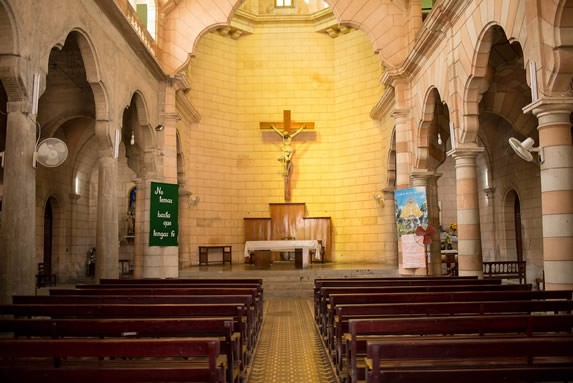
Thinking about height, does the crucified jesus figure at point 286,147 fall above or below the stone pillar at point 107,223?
above

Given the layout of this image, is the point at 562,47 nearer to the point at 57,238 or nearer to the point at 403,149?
the point at 403,149

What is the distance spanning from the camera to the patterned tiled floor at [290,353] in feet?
19.5

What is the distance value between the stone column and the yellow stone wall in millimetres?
12476

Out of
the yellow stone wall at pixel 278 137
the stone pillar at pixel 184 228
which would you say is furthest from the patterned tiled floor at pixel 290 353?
A: the yellow stone wall at pixel 278 137

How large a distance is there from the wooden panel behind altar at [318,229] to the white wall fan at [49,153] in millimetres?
13783

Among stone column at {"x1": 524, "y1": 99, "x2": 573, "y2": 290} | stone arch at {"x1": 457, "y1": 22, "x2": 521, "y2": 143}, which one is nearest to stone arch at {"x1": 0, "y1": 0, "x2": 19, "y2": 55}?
stone column at {"x1": 524, "y1": 99, "x2": 573, "y2": 290}

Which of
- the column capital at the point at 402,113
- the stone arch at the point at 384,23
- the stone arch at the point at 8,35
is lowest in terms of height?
the stone arch at the point at 8,35

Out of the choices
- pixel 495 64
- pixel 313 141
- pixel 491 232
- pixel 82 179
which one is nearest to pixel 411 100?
pixel 495 64

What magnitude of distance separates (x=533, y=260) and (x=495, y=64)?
6300 millimetres

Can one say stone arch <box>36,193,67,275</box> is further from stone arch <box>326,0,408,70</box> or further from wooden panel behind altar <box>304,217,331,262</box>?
stone arch <box>326,0,408,70</box>

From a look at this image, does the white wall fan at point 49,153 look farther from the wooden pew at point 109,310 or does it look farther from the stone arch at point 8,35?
the wooden pew at point 109,310

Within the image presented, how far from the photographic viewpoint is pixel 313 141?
22141 mm

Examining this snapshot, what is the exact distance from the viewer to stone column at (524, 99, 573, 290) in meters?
7.48

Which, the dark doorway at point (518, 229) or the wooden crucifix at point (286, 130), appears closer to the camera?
the dark doorway at point (518, 229)
